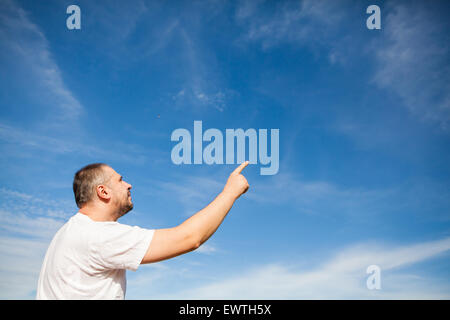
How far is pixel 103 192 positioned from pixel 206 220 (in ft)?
4.17

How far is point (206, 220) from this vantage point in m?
3.36

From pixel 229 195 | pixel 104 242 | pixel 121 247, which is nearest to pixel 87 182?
pixel 104 242

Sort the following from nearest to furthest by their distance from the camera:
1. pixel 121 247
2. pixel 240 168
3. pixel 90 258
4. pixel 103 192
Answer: pixel 121 247
pixel 90 258
pixel 103 192
pixel 240 168

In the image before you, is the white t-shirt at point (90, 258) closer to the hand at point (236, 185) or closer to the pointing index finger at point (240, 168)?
the hand at point (236, 185)

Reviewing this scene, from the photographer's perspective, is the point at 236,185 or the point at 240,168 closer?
the point at 236,185

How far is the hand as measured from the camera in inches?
144

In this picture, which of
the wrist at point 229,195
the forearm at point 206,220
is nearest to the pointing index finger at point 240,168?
the wrist at point 229,195

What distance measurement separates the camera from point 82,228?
349 centimetres

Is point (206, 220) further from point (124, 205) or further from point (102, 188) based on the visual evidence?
point (102, 188)

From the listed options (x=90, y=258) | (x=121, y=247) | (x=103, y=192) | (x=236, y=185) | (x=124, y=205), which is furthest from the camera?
(x=124, y=205)

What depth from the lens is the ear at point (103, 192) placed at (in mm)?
3814
